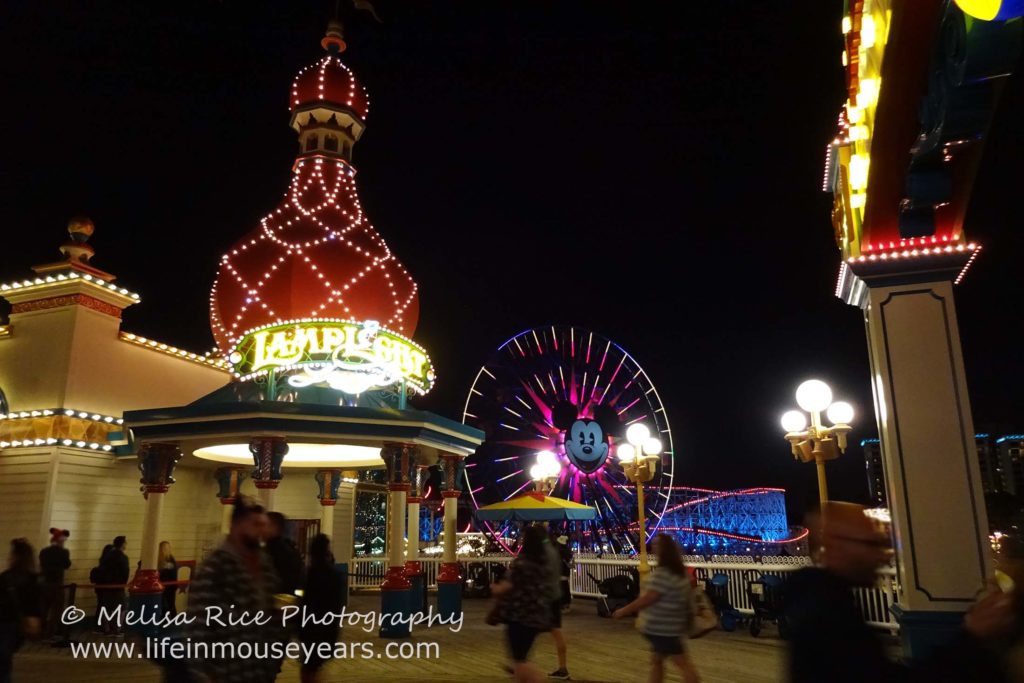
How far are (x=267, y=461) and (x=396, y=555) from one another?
2.58 m

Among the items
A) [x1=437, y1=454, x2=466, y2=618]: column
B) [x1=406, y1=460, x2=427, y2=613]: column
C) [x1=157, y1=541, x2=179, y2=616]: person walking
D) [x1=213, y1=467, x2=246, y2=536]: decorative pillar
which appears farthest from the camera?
[x1=213, y1=467, x2=246, y2=536]: decorative pillar

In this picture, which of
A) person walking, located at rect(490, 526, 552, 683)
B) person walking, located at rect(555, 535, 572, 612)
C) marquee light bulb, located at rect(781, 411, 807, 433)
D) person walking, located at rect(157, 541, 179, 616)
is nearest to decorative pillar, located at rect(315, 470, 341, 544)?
person walking, located at rect(157, 541, 179, 616)

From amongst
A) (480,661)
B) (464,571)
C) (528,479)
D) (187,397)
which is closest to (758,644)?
(480,661)

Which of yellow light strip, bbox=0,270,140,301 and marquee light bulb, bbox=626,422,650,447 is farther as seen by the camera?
yellow light strip, bbox=0,270,140,301

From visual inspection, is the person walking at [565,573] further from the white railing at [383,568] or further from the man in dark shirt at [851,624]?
the man in dark shirt at [851,624]

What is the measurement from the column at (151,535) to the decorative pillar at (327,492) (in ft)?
15.8

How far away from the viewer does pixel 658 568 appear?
5.79m

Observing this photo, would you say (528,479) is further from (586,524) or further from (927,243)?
(927,243)

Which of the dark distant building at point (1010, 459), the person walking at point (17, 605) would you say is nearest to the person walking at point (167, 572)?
the person walking at point (17, 605)

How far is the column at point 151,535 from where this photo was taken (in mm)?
11641

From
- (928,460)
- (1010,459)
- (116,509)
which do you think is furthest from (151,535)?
(1010,459)

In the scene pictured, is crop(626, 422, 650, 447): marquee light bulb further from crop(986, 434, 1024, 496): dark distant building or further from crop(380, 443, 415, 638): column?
crop(986, 434, 1024, 496): dark distant building

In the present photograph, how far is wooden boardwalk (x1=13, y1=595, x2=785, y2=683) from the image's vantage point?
838cm

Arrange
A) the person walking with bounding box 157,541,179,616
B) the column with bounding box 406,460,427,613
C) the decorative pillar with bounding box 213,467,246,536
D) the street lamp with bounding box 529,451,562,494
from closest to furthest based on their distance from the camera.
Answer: the person walking with bounding box 157,541,179,616 < the column with bounding box 406,460,427,613 < the decorative pillar with bounding box 213,467,246,536 < the street lamp with bounding box 529,451,562,494
